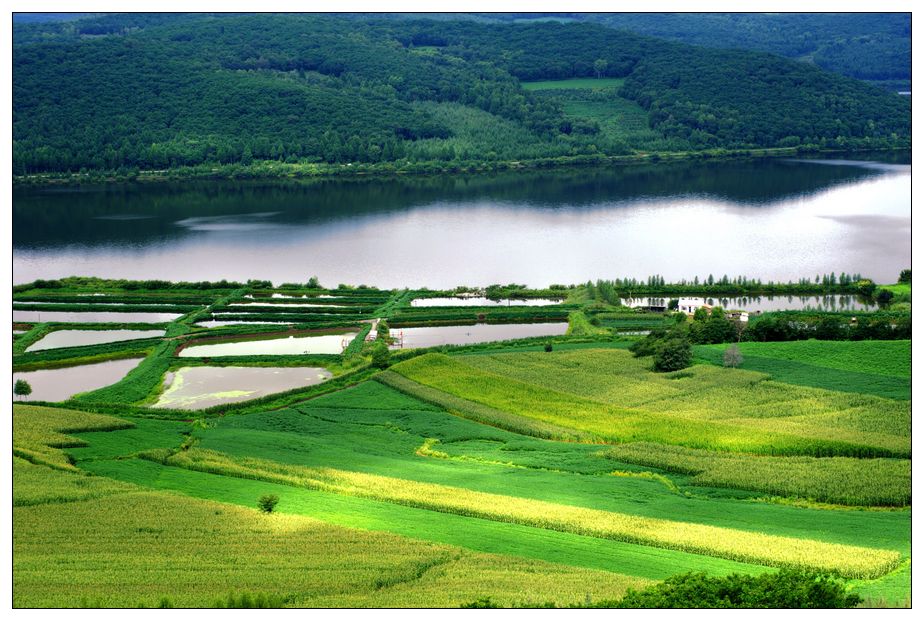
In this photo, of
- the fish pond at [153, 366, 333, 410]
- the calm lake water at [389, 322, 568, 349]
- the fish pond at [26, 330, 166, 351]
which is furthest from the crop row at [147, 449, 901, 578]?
the fish pond at [26, 330, 166, 351]

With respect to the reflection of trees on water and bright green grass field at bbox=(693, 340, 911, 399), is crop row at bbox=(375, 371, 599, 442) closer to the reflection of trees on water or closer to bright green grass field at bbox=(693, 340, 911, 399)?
bright green grass field at bbox=(693, 340, 911, 399)

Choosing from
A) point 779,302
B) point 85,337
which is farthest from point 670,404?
point 85,337

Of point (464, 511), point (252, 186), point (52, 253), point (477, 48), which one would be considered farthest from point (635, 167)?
point (464, 511)

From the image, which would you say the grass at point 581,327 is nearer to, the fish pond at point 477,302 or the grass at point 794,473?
the fish pond at point 477,302

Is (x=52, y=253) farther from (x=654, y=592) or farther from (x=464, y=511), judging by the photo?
(x=654, y=592)

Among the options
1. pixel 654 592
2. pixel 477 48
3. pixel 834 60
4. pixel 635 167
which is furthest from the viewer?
pixel 834 60
